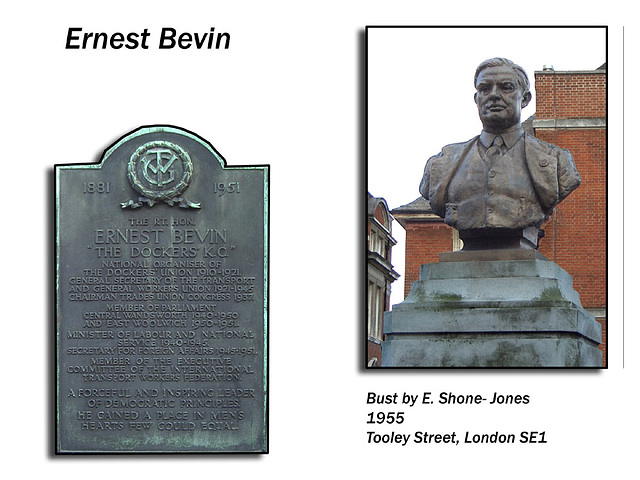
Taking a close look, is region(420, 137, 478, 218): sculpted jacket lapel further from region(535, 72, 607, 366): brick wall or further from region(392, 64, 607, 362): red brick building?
region(535, 72, 607, 366): brick wall

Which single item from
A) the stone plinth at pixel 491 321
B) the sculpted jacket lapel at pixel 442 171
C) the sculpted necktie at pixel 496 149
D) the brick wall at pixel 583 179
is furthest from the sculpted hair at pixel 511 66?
the brick wall at pixel 583 179

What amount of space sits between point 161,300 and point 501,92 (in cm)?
397

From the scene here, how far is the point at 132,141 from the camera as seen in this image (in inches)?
488

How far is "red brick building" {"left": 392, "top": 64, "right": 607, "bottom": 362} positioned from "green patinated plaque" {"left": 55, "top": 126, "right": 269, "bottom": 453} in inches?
184

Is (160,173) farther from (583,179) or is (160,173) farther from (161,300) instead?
(583,179)

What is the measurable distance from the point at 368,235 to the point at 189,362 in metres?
2.50

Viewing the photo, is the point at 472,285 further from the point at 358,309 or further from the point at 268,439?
the point at 268,439

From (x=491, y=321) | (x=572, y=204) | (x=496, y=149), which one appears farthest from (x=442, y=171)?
(x=572, y=204)

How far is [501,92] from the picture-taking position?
492 inches

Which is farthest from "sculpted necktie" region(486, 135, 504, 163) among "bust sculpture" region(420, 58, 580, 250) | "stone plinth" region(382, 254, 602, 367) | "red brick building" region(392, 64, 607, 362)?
"red brick building" region(392, 64, 607, 362)

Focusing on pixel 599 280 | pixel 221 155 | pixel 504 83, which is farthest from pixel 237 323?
pixel 599 280

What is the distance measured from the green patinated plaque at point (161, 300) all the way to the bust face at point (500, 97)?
2.32 m

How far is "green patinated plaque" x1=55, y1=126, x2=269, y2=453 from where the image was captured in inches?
484

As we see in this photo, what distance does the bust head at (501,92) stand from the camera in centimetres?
1250
